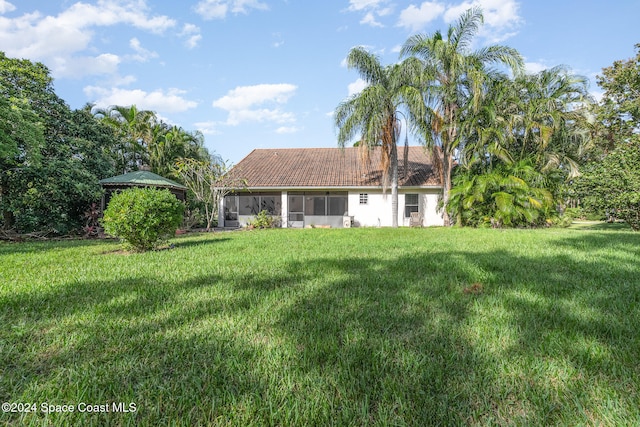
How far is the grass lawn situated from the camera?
1.70 meters

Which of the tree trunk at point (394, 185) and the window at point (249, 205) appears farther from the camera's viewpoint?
the window at point (249, 205)

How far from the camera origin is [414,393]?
1.81m

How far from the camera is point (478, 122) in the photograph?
15.8 metres

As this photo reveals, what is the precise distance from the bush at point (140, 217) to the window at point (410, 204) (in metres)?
14.6

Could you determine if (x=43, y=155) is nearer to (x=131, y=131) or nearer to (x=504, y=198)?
(x=131, y=131)

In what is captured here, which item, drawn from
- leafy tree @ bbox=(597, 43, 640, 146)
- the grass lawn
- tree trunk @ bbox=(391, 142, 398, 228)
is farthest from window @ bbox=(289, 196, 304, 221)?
leafy tree @ bbox=(597, 43, 640, 146)

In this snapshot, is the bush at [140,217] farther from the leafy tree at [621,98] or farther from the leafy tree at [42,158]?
the leafy tree at [621,98]

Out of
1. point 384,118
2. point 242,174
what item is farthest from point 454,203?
point 242,174

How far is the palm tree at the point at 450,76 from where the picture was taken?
15.4m

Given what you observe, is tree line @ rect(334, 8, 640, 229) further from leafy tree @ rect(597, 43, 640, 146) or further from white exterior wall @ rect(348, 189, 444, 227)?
leafy tree @ rect(597, 43, 640, 146)

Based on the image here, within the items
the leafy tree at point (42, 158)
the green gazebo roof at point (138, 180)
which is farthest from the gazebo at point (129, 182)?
the leafy tree at point (42, 158)

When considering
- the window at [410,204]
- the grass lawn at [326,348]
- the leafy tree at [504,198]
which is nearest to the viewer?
the grass lawn at [326,348]

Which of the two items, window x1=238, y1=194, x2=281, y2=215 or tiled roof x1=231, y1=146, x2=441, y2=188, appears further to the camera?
window x1=238, y1=194, x2=281, y2=215

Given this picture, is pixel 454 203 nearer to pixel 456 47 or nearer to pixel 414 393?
pixel 456 47
